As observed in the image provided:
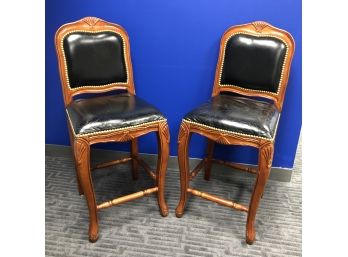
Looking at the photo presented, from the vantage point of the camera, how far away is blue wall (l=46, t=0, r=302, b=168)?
1803mm

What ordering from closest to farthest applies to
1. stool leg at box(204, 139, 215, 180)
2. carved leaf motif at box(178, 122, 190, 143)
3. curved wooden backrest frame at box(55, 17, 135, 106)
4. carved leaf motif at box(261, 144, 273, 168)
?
carved leaf motif at box(261, 144, 273, 168)
carved leaf motif at box(178, 122, 190, 143)
curved wooden backrest frame at box(55, 17, 135, 106)
stool leg at box(204, 139, 215, 180)

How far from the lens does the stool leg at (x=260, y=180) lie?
1.48m

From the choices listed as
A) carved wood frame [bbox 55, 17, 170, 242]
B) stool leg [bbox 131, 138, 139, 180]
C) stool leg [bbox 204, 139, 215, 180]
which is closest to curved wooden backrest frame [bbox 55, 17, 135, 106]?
carved wood frame [bbox 55, 17, 170, 242]

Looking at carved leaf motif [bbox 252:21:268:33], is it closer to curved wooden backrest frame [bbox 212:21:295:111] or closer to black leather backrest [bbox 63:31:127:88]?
curved wooden backrest frame [bbox 212:21:295:111]

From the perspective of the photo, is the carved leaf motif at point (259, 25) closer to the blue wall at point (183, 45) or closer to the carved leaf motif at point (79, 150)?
the blue wall at point (183, 45)

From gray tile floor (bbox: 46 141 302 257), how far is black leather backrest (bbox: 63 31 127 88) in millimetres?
732

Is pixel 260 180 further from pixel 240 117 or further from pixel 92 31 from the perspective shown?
pixel 92 31

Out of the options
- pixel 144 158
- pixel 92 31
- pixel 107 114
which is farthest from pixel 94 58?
pixel 144 158

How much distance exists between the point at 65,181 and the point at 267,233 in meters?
1.34

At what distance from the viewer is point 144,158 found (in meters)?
2.35

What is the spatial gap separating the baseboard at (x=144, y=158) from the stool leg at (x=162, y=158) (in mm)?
477

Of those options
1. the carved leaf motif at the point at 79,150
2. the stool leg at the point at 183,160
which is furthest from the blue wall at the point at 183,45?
the carved leaf motif at the point at 79,150

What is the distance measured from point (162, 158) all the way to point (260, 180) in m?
0.52

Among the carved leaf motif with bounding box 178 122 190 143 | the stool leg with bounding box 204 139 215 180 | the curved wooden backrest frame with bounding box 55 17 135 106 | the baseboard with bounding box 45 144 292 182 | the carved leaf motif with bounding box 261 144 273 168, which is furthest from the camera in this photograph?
the baseboard with bounding box 45 144 292 182
